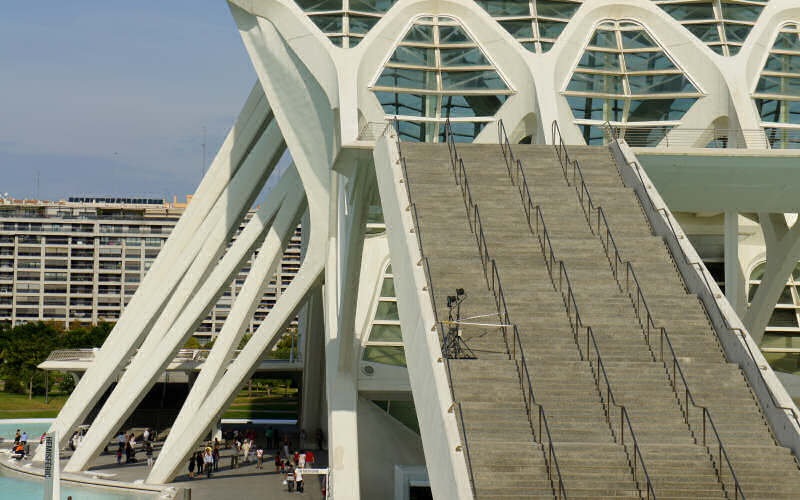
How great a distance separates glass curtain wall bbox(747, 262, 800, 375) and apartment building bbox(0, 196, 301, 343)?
101m

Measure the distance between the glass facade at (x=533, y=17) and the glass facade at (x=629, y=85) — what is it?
4.01 ft

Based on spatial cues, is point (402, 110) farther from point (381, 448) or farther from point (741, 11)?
point (741, 11)

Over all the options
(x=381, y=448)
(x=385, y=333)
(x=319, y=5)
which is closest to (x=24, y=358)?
(x=385, y=333)

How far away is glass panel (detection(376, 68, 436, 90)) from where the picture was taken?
30578mm

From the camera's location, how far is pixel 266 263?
116 feet

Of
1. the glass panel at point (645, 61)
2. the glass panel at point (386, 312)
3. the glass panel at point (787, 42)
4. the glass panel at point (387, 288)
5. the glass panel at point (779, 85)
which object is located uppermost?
the glass panel at point (787, 42)

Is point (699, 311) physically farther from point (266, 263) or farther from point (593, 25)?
point (266, 263)

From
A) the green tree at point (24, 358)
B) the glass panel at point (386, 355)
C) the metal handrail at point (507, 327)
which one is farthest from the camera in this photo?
the green tree at point (24, 358)

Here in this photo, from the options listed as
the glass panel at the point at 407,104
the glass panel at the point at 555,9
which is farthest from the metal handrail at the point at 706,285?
the glass panel at the point at 555,9

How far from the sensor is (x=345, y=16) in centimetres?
3145

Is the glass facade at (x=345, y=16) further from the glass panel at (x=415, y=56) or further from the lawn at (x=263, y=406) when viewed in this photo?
the lawn at (x=263, y=406)

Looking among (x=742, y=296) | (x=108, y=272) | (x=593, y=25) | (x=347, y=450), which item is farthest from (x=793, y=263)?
(x=108, y=272)

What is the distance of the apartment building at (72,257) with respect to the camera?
5261 inches

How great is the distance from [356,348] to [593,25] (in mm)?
12269
